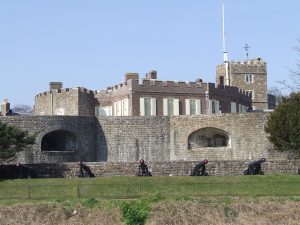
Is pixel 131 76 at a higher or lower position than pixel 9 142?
higher

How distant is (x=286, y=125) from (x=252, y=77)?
33.7 meters

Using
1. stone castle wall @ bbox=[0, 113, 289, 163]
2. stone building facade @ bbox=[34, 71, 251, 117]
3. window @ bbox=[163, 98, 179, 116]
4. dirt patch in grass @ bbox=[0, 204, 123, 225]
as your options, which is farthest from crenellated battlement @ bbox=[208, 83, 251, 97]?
dirt patch in grass @ bbox=[0, 204, 123, 225]

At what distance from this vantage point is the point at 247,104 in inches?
2516

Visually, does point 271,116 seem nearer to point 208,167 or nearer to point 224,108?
point 208,167

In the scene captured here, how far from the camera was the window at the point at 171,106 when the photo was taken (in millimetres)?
57062

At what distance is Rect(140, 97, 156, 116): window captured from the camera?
56.3 metres

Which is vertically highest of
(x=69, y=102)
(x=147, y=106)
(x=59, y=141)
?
(x=69, y=102)

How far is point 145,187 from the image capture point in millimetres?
30531

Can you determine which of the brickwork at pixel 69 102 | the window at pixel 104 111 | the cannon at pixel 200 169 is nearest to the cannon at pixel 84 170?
the cannon at pixel 200 169

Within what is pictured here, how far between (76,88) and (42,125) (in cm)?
1260

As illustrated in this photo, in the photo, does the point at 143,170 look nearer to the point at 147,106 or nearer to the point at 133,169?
the point at 133,169

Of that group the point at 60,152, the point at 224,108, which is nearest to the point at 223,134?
the point at 60,152

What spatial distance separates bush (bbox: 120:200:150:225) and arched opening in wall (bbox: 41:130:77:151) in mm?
20477

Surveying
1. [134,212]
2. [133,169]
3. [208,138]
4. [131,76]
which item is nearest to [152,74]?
[131,76]
